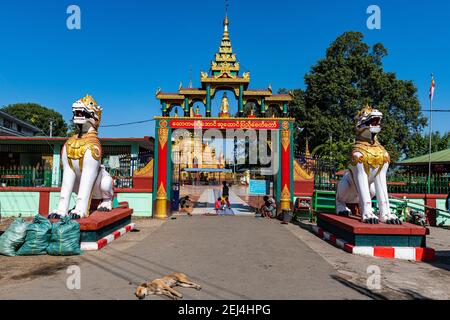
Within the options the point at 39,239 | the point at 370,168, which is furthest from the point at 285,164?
the point at 39,239

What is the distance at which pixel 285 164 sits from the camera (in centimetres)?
1333

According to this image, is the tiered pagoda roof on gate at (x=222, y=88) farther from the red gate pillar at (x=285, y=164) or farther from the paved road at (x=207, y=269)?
the paved road at (x=207, y=269)

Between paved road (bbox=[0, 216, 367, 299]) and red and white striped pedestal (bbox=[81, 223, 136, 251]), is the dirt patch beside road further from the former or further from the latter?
red and white striped pedestal (bbox=[81, 223, 136, 251])

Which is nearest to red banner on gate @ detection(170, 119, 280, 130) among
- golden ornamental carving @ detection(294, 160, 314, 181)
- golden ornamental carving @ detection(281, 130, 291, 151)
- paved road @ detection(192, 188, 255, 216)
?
golden ornamental carving @ detection(281, 130, 291, 151)

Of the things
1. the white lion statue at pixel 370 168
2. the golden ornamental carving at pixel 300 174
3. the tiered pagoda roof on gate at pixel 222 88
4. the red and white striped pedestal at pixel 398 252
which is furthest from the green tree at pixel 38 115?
the red and white striped pedestal at pixel 398 252

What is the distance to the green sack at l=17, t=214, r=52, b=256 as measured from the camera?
20.5ft

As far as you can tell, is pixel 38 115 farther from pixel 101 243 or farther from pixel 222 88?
pixel 101 243

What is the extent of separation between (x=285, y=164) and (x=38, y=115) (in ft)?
155

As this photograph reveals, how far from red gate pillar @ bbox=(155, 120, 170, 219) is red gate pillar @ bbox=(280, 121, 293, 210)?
14.7 feet
